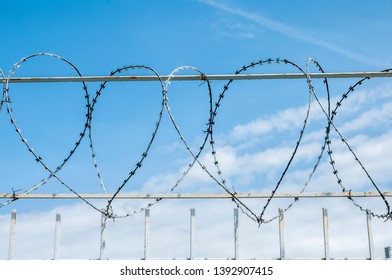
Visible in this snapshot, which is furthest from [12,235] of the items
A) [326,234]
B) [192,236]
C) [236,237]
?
[326,234]

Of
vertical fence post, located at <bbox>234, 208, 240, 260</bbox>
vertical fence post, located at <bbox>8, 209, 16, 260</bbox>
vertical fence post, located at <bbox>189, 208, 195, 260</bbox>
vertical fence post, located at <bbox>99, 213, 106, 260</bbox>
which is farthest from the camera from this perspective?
vertical fence post, located at <bbox>8, 209, 16, 260</bbox>

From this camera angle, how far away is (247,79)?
11.5m

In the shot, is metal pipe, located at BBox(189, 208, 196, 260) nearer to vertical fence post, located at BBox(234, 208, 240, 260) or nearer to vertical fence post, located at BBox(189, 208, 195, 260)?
vertical fence post, located at BBox(189, 208, 195, 260)

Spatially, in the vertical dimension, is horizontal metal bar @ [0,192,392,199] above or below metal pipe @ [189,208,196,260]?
above

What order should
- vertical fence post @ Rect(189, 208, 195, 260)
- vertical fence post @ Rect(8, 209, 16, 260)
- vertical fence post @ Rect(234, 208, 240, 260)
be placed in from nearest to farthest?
vertical fence post @ Rect(189, 208, 195, 260) < vertical fence post @ Rect(234, 208, 240, 260) < vertical fence post @ Rect(8, 209, 16, 260)

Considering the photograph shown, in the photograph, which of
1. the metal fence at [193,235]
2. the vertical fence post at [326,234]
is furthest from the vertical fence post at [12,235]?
the vertical fence post at [326,234]

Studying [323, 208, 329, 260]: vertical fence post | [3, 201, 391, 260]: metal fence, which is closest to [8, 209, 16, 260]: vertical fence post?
[3, 201, 391, 260]: metal fence

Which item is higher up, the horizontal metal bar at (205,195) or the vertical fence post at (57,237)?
the horizontal metal bar at (205,195)

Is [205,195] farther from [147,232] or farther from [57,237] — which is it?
[57,237]

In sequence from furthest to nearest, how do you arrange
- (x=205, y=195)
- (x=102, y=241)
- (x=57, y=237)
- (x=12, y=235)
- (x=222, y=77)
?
(x=12, y=235) < (x=57, y=237) < (x=102, y=241) < (x=222, y=77) < (x=205, y=195)

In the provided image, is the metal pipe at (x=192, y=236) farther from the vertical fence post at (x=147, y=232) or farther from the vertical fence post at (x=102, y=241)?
the vertical fence post at (x=102, y=241)

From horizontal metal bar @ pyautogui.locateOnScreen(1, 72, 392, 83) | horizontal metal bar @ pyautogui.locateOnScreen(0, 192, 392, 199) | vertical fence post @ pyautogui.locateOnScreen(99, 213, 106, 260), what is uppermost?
horizontal metal bar @ pyautogui.locateOnScreen(1, 72, 392, 83)

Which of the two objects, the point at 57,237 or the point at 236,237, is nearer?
the point at 236,237
